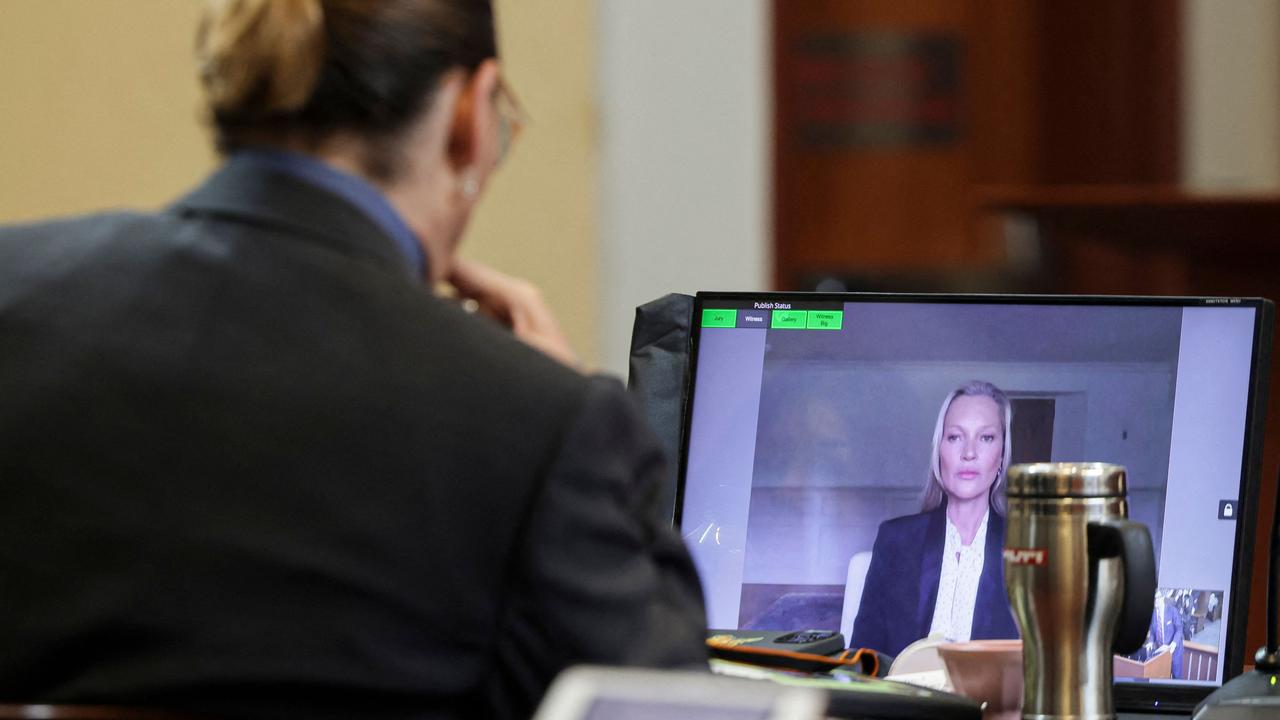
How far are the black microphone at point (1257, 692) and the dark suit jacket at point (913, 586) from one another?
0.15 metres

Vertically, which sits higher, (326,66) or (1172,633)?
(326,66)

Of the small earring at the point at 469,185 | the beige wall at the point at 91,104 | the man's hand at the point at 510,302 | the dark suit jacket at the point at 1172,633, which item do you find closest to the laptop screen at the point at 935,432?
the dark suit jacket at the point at 1172,633

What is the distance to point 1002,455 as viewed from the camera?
3.84 feet

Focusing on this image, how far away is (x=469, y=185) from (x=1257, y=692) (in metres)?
0.60

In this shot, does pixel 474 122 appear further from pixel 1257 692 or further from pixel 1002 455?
pixel 1257 692

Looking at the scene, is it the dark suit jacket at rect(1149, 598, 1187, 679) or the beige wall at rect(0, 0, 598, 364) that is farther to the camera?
the beige wall at rect(0, 0, 598, 364)

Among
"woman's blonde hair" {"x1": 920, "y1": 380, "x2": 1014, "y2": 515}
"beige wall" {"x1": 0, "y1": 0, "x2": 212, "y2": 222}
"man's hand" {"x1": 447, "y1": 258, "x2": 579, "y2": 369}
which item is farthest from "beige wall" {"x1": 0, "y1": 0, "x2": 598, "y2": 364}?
"woman's blonde hair" {"x1": 920, "y1": 380, "x2": 1014, "y2": 515}

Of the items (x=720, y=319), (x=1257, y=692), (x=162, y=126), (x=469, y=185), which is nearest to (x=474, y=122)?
(x=469, y=185)

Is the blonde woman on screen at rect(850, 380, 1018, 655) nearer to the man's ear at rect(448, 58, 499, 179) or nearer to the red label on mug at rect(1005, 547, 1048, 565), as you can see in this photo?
the red label on mug at rect(1005, 547, 1048, 565)

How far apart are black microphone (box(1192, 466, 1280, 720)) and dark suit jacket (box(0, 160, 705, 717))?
365 millimetres

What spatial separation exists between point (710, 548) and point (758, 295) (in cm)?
20

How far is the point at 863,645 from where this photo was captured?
117 cm

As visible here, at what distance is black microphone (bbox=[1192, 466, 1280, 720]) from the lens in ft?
3.24

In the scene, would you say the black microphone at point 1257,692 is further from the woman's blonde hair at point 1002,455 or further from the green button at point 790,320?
the green button at point 790,320
